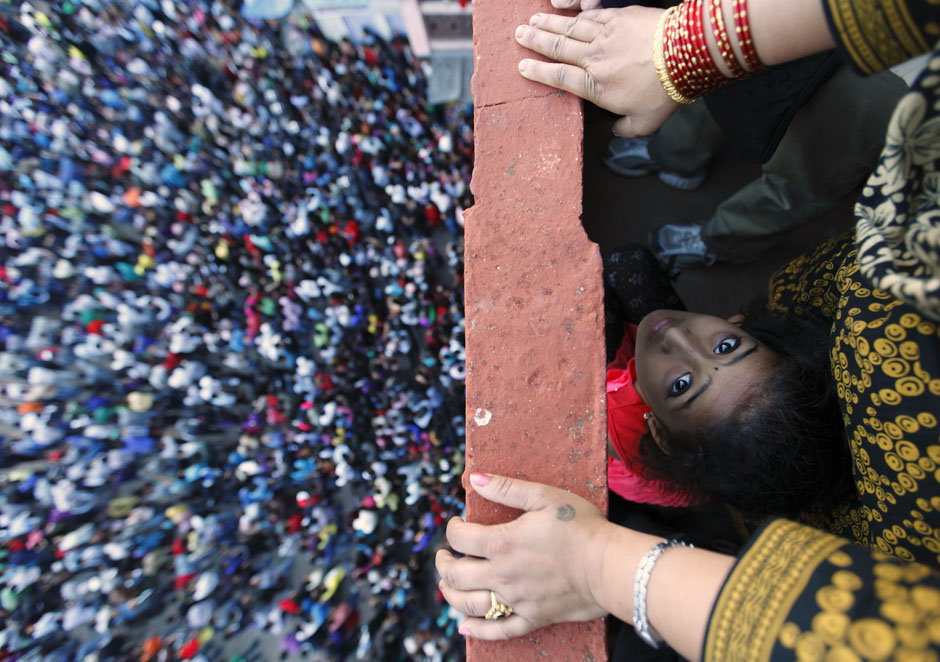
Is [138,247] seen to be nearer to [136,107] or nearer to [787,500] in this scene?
[136,107]

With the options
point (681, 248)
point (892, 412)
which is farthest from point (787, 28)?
point (681, 248)

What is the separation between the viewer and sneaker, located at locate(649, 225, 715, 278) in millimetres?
2350

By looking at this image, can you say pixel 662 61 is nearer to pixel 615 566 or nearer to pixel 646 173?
pixel 615 566

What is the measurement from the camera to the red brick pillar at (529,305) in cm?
96

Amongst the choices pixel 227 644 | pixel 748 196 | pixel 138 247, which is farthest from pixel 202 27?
pixel 227 644

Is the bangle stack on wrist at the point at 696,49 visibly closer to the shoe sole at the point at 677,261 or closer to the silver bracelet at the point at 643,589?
the silver bracelet at the point at 643,589

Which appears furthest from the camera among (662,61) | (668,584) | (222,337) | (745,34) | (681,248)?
(222,337)

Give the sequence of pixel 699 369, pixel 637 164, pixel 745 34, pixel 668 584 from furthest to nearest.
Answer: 1. pixel 637 164
2. pixel 699 369
3. pixel 745 34
4. pixel 668 584

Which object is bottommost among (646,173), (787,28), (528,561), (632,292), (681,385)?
(528,561)

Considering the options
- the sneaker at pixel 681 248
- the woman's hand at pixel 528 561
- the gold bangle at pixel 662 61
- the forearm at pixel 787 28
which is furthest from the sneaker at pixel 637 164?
the woman's hand at pixel 528 561

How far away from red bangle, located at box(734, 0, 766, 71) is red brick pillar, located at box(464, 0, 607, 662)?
34cm

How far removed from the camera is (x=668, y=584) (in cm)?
65

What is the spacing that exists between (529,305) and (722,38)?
1.98ft

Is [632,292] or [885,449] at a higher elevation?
[632,292]
